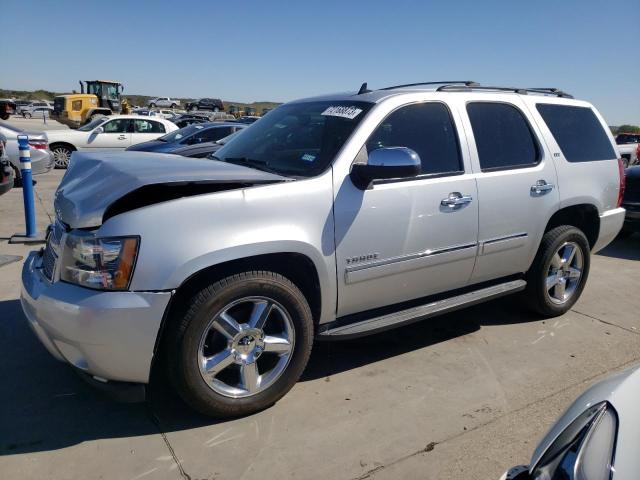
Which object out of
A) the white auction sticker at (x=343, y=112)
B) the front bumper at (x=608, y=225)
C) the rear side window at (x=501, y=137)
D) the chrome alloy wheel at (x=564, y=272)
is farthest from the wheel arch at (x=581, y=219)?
the white auction sticker at (x=343, y=112)

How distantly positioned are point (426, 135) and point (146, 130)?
12997mm

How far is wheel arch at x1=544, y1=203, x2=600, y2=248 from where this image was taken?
14.6ft

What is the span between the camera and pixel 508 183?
12.7 ft

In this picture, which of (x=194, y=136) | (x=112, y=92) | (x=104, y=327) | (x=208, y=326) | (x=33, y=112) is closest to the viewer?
(x=104, y=327)

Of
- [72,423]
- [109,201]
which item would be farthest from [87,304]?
[72,423]

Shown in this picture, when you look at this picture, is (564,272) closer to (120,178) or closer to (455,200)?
(455,200)

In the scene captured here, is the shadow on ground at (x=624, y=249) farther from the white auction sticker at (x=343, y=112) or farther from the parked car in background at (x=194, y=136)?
the parked car in background at (x=194, y=136)

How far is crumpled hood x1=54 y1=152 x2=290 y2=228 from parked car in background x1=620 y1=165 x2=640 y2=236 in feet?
21.8

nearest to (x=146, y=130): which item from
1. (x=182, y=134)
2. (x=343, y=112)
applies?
(x=182, y=134)

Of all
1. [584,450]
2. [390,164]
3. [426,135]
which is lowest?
[584,450]

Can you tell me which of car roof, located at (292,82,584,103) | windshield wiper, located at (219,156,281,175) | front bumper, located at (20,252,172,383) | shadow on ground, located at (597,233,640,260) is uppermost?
car roof, located at (292,82,584,103)

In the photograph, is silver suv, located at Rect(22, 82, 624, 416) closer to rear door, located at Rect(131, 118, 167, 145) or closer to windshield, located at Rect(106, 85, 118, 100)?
rear door, located at Rect(131, 118, 167, 145)

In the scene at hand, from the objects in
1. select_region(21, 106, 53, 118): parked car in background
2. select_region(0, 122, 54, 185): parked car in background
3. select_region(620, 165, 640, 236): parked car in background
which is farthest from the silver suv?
select_region(21, 106, 53, 118): parked car in background

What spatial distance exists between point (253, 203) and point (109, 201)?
0.72 metres
